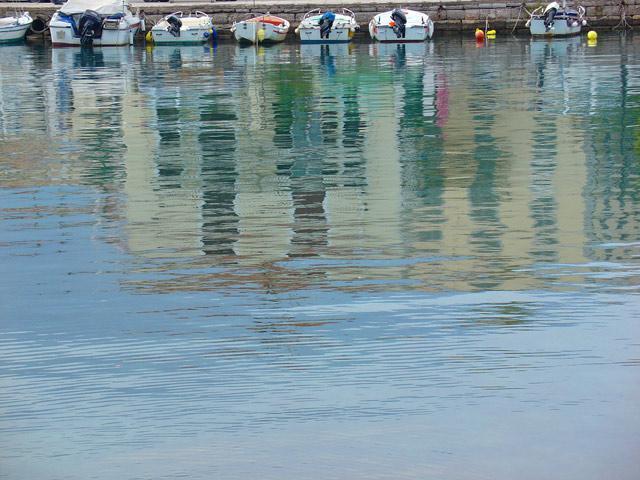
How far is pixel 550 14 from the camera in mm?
50094

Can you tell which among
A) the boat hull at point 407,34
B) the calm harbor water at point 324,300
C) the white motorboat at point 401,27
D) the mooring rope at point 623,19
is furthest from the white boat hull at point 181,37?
the calm harbor water at point 324,300

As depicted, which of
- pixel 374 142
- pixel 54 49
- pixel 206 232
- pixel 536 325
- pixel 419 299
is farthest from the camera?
pixel 54 49

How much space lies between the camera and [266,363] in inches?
369

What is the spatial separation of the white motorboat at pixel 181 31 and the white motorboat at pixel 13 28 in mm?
5802

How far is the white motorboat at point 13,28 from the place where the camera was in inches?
2066

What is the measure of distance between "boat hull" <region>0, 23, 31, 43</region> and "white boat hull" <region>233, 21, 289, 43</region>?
9.34m

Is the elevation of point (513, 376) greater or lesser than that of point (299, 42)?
lesser

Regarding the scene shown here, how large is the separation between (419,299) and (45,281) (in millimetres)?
3687

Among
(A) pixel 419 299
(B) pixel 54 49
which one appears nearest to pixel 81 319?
(A) pixel 419 299

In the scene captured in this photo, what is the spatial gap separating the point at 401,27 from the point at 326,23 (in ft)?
9.96

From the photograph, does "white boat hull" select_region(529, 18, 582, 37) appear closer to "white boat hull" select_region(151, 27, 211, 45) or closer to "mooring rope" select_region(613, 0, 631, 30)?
"mooring rope" select_region(613, 0, 631, 30)

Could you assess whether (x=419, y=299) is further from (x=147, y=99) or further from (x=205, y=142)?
(x=147, y=99)

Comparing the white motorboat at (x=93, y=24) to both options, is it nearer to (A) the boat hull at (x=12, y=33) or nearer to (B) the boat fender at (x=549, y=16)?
(A) the boat hull at (x=12, y=33)

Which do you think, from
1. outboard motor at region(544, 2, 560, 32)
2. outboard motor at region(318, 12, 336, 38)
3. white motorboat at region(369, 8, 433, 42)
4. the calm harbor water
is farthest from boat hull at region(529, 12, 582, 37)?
the calm harbor water
